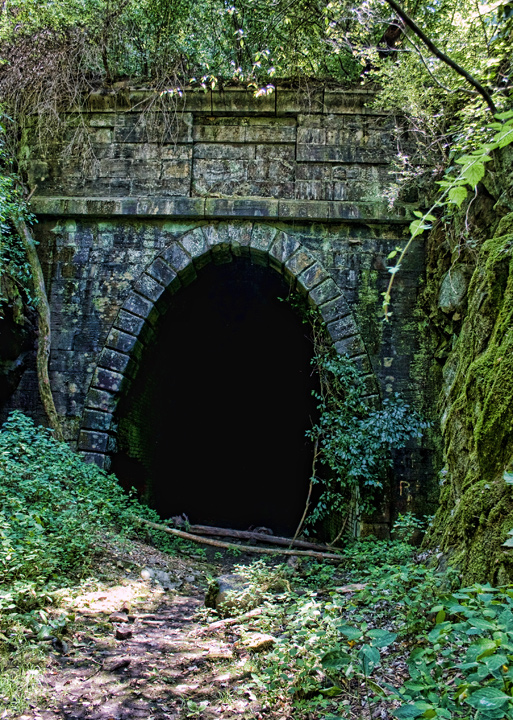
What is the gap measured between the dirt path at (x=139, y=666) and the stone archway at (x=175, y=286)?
3095 millimetres

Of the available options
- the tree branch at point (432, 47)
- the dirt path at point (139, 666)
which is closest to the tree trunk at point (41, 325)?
the dirt path at point (139, 666)

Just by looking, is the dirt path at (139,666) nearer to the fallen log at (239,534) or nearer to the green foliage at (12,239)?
the fallen log at (239,534)

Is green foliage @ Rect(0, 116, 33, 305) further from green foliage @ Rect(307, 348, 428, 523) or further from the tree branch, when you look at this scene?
the tree branch

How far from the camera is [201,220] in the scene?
7281 mm

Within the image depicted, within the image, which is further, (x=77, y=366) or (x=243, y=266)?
(x=243, y=266)

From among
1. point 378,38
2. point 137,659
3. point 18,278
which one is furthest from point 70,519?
point 378,38

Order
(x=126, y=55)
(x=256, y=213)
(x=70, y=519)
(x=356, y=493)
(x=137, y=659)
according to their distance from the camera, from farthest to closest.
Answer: (x=126, y=55), (x=256, y=213), (x=356, y=493), (x=70, y=519), (x=137, y=659)

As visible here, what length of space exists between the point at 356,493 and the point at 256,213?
4.01m

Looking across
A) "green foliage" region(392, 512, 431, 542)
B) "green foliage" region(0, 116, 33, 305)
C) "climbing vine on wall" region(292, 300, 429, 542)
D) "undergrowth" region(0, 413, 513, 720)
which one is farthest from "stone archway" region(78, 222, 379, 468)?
"green foliage" region(392, 512, 431, 542)

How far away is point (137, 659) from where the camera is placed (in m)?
3.07

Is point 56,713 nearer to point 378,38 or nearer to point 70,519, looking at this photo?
point 70,519

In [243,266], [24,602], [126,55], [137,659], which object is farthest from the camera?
[243,266]

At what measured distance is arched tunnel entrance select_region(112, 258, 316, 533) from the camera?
8.36 m

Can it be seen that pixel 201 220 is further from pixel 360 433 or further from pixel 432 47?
pixel 432 47
